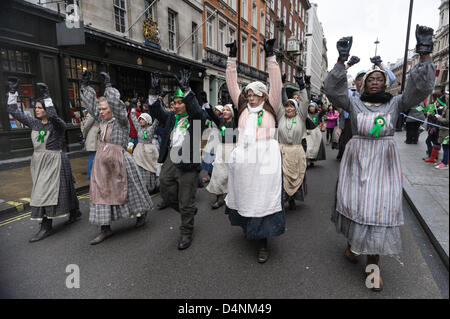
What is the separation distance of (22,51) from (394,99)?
9885 millimetres

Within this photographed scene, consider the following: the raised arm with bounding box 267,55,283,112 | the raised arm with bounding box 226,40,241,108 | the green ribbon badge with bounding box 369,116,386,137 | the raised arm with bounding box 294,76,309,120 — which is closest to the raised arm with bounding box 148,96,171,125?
the raised arm with bounding box 226,40,241,108

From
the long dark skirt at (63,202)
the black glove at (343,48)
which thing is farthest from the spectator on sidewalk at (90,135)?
the black glove at (343,48)

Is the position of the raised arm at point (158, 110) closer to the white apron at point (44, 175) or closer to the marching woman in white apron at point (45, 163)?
the marching woman in white apron at point (45, 163)

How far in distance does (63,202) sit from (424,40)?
4386 mm

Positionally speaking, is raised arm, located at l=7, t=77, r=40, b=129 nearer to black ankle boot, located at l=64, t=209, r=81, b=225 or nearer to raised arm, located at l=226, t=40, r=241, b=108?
black ankle boot, located at l=64, t=209, r=81, b=225

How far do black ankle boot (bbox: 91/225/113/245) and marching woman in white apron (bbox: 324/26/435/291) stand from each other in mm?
2947

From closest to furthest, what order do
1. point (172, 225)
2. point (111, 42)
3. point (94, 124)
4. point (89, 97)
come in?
point (89, 97), point (172, 225), point (94, 124), point (111, 42)

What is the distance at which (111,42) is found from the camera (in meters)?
10.6

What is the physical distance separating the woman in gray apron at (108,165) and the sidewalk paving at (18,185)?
2.12 m

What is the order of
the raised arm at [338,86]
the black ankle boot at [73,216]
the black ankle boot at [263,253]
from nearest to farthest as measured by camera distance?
1. the raised arm at [338,86]
2. the black ankle boot at [263,253]
3. the black ankle boot at [73,216]

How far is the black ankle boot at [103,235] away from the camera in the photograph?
3.51 metres

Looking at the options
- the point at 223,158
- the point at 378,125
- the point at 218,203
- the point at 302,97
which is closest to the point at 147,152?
the point at 223,158

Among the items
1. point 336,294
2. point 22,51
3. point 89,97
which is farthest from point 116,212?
point 22,51
